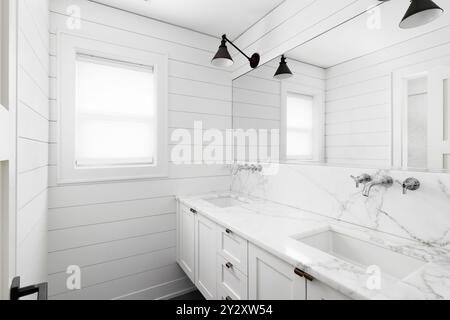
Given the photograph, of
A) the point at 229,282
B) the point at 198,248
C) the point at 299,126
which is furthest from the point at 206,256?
the point at 299,126

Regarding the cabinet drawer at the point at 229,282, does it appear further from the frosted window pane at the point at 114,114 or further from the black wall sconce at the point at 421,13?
the black wall sconce at the point at 421,13

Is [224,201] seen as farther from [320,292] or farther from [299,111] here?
[320,292]

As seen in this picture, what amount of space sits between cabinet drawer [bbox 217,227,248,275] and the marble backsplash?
627 millimetres

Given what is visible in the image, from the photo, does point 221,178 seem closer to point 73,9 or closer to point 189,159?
point 189,159

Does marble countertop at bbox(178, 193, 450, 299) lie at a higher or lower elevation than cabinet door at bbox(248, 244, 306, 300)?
higher

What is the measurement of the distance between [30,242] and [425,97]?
81.8 inches

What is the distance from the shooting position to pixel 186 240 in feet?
6.27

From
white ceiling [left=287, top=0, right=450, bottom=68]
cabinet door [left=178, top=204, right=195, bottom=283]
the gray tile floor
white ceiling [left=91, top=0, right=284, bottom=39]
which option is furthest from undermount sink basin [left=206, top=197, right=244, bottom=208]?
white ceiling [left=91, top=0, right=284, bottom=39]

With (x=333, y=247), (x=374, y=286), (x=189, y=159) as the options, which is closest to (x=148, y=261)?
(x=189, y=159)

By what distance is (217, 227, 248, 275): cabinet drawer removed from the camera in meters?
1.22

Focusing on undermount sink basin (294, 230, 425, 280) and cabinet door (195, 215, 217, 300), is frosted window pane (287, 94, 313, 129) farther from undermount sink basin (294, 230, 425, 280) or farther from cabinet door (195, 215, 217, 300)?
cabinet door (195, 215, 217, 300)

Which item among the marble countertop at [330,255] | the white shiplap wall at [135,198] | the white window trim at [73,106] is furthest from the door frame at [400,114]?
the white window trim at [73,106]

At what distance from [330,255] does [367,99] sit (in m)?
0.90

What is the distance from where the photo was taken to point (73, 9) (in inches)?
66.6
